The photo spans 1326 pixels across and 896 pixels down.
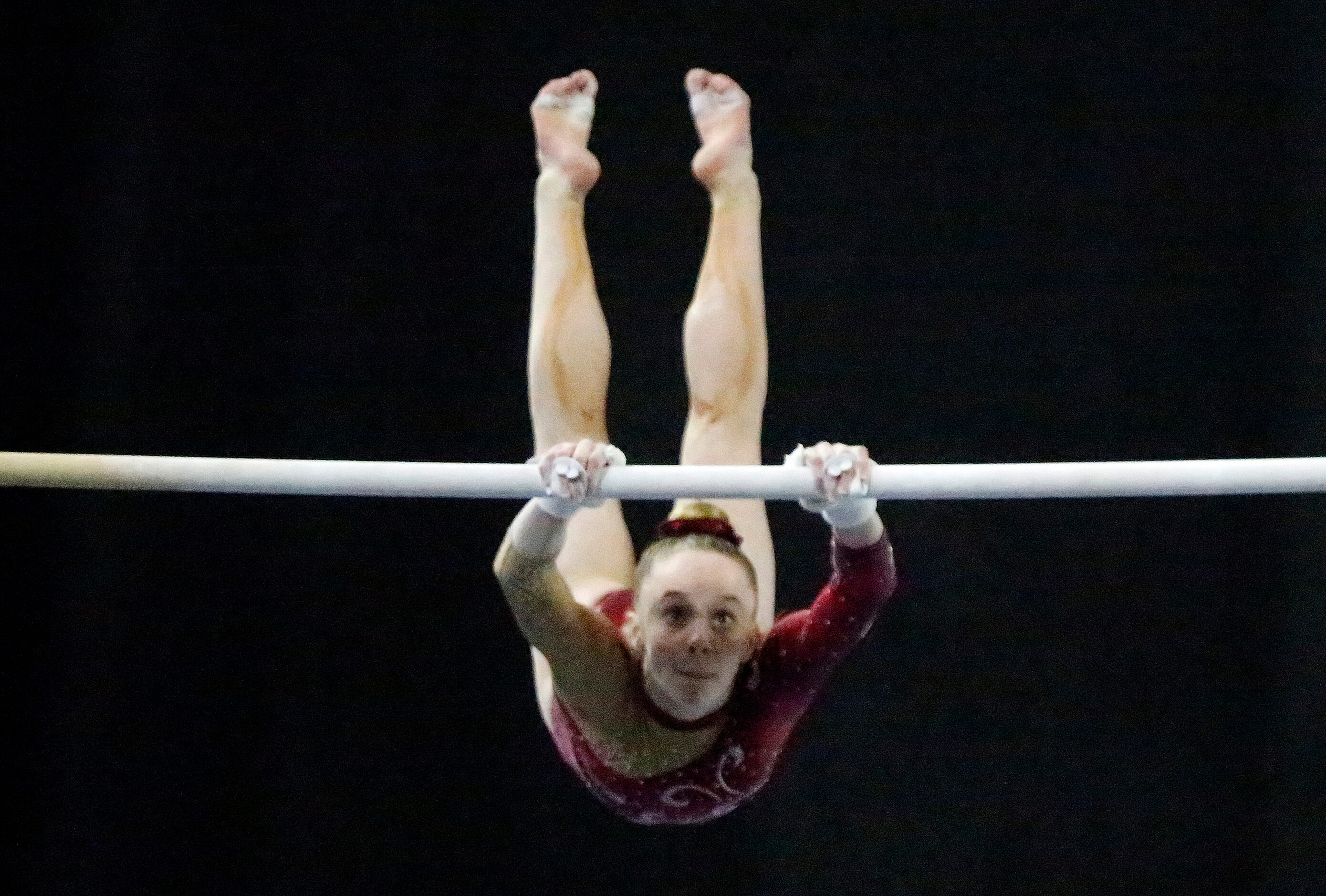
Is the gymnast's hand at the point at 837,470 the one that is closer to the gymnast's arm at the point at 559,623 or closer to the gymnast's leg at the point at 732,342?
the gymnast's arm at the point at 559,623

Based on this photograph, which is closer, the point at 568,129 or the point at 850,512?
the point at 850,512

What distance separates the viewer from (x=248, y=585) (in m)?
3.11

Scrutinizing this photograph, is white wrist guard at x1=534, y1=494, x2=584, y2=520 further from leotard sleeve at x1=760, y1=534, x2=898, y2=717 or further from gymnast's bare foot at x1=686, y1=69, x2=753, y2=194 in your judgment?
gymnast's bare foot at x1=686, y1=69, x2=753, y2=194

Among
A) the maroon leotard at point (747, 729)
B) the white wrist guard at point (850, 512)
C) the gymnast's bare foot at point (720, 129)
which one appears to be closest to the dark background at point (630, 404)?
the gymnast's bare foot at point (720, 129)

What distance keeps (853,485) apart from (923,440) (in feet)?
4.71

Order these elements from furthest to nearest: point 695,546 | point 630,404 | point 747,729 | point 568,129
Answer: point 630,404, point 568,129, point 747,729, point 695,546

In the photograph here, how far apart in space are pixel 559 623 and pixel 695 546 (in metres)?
0.22

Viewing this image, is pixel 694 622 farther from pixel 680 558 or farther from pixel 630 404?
pixel 630 404

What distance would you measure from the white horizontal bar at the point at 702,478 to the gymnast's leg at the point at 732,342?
1.80 feet

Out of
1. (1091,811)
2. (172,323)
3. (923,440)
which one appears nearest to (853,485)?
(923,440)

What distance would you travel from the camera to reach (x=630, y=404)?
3.11 metres

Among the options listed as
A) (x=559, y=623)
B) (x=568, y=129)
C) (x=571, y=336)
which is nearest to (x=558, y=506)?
(x=559, y=623)

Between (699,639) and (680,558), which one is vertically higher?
(680,558)

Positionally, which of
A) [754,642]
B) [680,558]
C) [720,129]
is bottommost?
[754,642]
